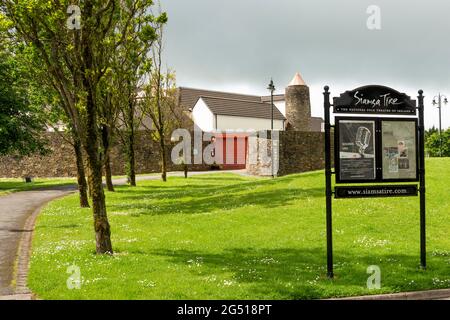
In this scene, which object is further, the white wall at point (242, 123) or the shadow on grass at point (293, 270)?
the white wall at point (242, 123)

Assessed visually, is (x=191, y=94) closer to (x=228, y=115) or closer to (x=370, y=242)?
(x=228, y=115)

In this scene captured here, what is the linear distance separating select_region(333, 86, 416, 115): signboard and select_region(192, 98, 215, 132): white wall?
64.5 meters

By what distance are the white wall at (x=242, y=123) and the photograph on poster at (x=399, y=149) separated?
64.7 m

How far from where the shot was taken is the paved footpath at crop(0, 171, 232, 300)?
35.6 ft

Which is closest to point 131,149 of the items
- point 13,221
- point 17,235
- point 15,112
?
point 15,112

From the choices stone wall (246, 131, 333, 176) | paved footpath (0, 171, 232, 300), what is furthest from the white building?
paved footpath (0, 171, 232, 300)

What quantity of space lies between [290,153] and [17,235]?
31966 millimetres

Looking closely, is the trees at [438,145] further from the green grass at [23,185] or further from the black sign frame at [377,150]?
the black sign frame at [377,150]

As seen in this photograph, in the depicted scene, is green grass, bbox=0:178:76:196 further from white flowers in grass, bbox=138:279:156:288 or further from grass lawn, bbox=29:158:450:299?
white flowers in grass, bbox=138:279:156:288

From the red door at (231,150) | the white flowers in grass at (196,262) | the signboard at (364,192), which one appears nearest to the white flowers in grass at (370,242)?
the signboard at (364,192)

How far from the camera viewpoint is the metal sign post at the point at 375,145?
11406mm
